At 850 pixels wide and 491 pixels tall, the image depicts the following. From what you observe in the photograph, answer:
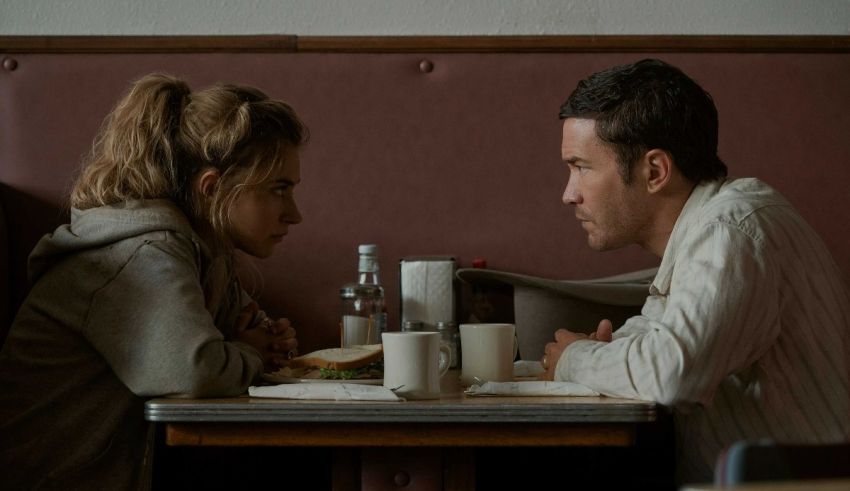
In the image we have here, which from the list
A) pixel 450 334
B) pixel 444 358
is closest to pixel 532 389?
pixel 444 358

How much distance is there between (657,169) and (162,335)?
77 centimetres

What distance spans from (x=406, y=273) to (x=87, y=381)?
0.80 meters

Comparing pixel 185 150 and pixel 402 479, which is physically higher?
pixel 185 150

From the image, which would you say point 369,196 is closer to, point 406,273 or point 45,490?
point 406,273

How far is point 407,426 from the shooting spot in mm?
1197

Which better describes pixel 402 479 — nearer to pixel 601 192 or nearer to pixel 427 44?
pixel 601 192

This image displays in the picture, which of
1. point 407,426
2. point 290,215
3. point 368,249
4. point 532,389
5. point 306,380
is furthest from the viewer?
point 368,249

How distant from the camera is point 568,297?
6.72ft

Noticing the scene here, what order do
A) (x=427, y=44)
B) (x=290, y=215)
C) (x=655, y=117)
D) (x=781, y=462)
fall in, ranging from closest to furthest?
1. (x=781, y=462)
2. (x=655, y=117)
3. (x=290, y=215)
4. (x=427, y=44)

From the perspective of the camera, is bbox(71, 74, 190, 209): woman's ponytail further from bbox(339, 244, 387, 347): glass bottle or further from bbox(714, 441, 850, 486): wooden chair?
bbox(714, 441, 850, 486): wooden chair

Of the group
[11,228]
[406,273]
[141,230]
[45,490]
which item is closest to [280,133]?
[141,230]

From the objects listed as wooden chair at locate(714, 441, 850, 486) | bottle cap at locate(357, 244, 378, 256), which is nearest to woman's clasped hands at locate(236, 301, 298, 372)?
bottle cap at locate(357, 244, 378, 256)

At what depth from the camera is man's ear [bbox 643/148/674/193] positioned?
1.54 metres

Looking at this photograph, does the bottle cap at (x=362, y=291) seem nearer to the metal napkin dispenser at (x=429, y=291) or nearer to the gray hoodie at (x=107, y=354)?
the metal napkin dispenser at (x=429, y=291)
